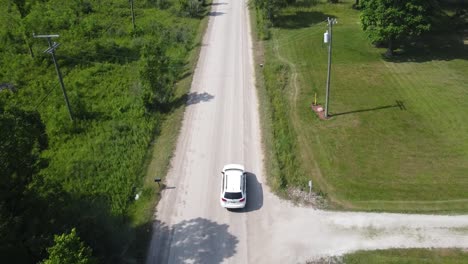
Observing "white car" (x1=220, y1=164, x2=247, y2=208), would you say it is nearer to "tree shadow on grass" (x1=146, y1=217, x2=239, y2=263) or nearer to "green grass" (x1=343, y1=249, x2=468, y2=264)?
"tree shadow on grass" (x1=146, y1=217, x2=239, y2=263)

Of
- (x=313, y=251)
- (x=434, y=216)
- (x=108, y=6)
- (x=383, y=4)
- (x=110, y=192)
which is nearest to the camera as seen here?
(x=313, y=251)

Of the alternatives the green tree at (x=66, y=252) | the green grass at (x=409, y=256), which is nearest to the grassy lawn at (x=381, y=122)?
the green grass at (x=409, y=256)

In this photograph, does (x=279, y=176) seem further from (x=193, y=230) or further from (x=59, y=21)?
(x=59, y=21)

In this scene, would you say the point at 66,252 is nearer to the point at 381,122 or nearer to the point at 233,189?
the point at 233,189

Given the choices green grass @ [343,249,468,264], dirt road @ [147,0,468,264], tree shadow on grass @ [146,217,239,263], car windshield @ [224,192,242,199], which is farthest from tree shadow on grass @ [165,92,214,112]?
green grass @ [343,249,468,264]

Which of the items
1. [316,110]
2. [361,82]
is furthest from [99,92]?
[361,82]

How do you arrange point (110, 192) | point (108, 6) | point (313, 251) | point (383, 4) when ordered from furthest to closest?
point (108, 6) < point (383, 4) < point (110, 192) < point (313, 251)
